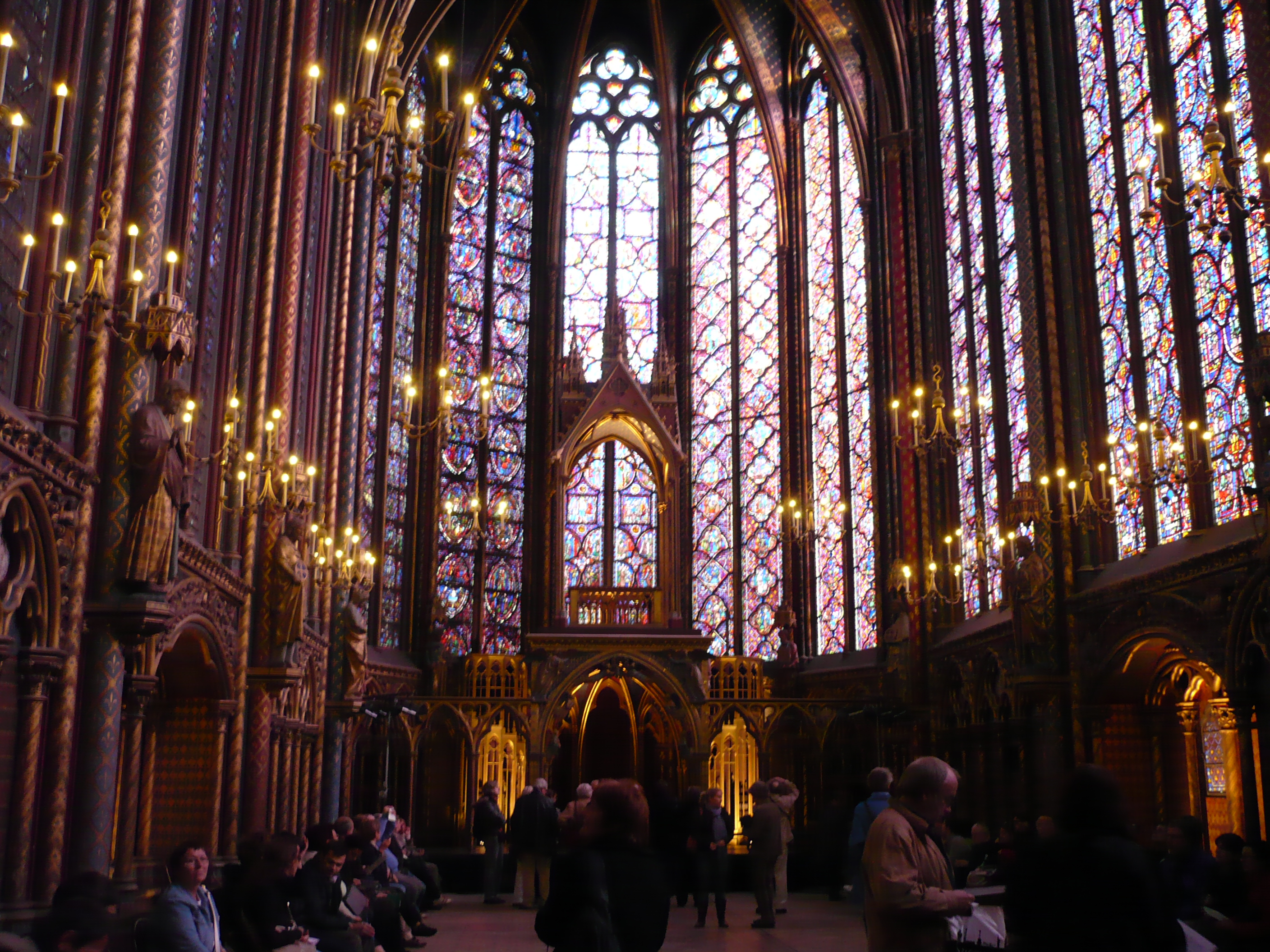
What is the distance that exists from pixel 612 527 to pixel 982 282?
896cm

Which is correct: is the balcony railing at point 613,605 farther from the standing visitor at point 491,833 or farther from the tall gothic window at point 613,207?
the standing visitor at point 491,833

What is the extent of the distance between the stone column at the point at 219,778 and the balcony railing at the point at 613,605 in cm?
842

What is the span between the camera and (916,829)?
14.9ft

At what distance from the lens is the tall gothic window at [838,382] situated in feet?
75.0

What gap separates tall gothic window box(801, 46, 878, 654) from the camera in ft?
75.0

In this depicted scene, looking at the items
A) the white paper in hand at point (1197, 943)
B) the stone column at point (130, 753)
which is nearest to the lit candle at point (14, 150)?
the stone column at point (130, 753)

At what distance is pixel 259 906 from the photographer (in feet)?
21.1

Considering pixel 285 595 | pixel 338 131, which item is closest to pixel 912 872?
pixel 338 131

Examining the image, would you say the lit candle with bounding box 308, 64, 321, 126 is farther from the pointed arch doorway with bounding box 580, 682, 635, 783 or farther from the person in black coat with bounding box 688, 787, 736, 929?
the pointed arch doorway with bounding box 580, 682, 635, 783

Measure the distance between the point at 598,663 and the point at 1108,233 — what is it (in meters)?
9.63

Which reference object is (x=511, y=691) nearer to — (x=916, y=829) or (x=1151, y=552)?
(x=1151, y=552)

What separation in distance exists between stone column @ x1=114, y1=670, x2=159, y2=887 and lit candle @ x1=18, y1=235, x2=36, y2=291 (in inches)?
120

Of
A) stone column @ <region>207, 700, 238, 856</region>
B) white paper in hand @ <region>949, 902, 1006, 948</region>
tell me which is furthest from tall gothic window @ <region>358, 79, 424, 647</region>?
white paper in hand @ <region>949, 902, 1006, 948</region>

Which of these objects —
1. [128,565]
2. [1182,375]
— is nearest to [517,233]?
[1182,375]
